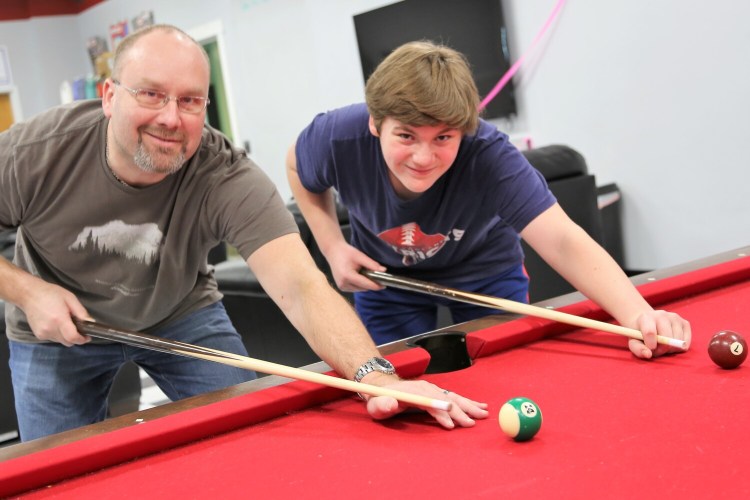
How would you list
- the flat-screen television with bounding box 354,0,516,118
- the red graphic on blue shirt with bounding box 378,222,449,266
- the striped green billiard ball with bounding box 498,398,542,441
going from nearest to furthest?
the striped green billiard ball with bounding box 498,398,542,441 → the red graphic on blue shirt with bounding box 378,222,449,266 → the flat-screen television with bounding box 354,0,516,118

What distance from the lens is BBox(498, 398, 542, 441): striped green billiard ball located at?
1.26 m

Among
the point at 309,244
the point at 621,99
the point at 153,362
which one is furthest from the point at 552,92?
the point at 153,362

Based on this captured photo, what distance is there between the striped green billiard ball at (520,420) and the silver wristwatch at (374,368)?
0.35 meters

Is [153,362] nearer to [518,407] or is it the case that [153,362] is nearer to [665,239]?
[518,407]

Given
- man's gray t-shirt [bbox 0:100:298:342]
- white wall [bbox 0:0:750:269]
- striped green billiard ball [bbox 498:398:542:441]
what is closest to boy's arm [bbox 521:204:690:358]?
striped green billiard ball [bbox 498:398:542:441]

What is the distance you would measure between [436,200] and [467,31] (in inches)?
137

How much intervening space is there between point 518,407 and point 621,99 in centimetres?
379

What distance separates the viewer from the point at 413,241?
2.26 meters

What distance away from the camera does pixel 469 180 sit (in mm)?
2105

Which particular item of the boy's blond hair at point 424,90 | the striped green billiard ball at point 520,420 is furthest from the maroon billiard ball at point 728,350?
the boy's blond hair at point 424,90

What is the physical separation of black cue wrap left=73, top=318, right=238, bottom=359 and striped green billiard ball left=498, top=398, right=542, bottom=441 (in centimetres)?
67

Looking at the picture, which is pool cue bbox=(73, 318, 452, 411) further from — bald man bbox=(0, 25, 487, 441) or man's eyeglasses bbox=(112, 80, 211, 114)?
man's eyeglasses bbox=(112, 80, 211, 114)

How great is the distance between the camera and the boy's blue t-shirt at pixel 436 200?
6.75 ft

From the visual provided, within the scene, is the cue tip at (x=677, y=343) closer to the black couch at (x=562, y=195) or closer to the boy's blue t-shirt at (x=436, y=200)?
the boy's blue t-shirt at (x=436, y=200)
